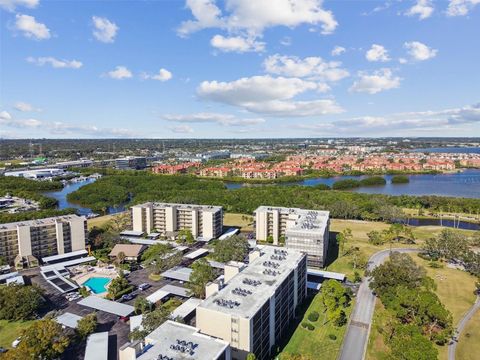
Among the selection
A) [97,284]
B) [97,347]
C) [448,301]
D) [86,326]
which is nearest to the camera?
[97,347]

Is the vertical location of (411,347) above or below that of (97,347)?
above

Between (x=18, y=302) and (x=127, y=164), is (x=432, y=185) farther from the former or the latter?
(x=127, y=164)

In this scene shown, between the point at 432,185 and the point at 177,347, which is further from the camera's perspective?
the point at 432,185

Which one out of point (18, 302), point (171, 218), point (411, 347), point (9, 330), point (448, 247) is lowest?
point (9, 330)

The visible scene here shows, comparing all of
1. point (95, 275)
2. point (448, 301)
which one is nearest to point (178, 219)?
point (95, 275)

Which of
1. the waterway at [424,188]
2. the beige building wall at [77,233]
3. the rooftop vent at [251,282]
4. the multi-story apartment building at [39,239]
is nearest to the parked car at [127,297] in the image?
the rooftop vent at [251,282]

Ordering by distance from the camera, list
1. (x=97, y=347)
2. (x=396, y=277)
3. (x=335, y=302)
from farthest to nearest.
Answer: (x=396, y=277) < (x=335, y=302) < (x=97, y=347)

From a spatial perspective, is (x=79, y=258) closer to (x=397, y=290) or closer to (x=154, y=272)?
(x=154, y=272)
